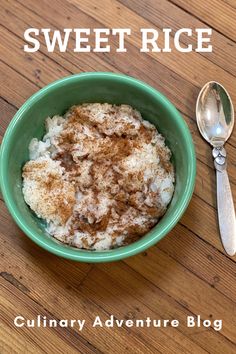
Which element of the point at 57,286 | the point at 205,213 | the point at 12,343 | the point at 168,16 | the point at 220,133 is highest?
the point at 168,16

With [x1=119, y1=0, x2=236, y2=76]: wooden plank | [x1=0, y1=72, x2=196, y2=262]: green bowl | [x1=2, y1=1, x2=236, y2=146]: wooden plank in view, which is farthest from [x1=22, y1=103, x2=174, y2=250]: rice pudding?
[x1=119, y1=0, x2=236, y2=76]: wooden plank

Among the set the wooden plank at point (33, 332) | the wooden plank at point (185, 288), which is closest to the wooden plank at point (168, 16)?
the wooden plank at point (185, 288)

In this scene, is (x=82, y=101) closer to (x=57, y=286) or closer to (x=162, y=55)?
(x=162, y=55)

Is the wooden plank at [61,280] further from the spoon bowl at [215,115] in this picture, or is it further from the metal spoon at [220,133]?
the spoon bowl at [215,115]

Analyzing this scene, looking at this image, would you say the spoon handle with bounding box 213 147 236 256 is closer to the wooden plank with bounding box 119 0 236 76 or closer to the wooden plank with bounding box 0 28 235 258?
the wooden plank with bounding box 0 28 235 258

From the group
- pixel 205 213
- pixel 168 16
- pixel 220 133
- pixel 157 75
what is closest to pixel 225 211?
pixel 205 213
